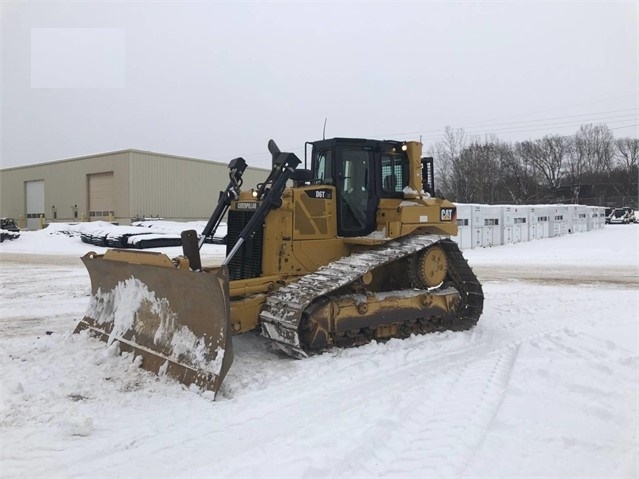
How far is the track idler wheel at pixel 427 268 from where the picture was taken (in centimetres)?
734

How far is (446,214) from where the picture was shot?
321 inches

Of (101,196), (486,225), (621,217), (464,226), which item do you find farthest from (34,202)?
(621,217)

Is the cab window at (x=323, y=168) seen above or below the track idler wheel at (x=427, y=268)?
above

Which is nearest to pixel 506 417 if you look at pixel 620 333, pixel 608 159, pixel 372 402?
pixel 372 402

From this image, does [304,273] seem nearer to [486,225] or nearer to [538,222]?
[486,225]

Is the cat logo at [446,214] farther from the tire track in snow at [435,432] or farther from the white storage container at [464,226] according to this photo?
the white storage container at [464,226]

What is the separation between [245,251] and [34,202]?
152 ft

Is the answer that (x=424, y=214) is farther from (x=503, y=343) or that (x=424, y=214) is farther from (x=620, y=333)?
(x=620, y=333)

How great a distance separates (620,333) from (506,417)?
3846 mm

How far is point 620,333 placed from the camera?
281 inches

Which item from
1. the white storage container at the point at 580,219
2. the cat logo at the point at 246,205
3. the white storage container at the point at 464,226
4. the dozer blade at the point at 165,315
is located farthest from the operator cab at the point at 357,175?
the white storage container at the point at 580,219

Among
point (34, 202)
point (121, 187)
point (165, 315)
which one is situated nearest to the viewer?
point (165, 315)

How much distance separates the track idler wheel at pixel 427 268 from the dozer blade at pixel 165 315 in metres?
2.85

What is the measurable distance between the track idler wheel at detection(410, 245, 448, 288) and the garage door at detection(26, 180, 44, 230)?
45083mm
